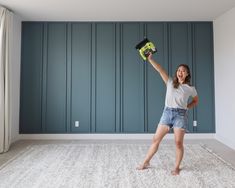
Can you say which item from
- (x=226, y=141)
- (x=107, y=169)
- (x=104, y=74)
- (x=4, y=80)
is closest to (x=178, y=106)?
(x=107, y=169)

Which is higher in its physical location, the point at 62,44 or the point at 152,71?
the point at 62,44

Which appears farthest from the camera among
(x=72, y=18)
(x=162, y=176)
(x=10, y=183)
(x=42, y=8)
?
(x=72, y=18)

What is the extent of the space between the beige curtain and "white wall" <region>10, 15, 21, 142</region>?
575 mm

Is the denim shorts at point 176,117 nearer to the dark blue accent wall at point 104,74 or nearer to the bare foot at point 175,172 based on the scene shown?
the bare foot at point 175,172

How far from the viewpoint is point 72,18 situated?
4801 mm

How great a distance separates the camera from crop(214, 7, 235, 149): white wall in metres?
4.26

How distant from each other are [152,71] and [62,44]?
80.6 inches

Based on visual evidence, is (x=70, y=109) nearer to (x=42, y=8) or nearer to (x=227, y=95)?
(x=42, y=8)

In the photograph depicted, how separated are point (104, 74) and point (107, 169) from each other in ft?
8.02

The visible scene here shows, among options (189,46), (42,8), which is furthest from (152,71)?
(42,8)

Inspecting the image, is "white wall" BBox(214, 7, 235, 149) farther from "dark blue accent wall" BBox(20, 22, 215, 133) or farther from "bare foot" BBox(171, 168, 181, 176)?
"bare foot" BBox(171, 168, 181, 176)

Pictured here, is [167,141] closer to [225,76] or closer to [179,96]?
[225,76]

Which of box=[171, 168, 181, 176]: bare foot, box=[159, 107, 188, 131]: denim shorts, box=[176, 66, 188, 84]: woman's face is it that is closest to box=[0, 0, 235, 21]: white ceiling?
box=[176, 66, 188, 84]: woman's face

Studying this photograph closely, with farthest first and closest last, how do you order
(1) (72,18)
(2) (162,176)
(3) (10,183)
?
(1) (72,18)
(2) (162,176)
(3) (10,183)
